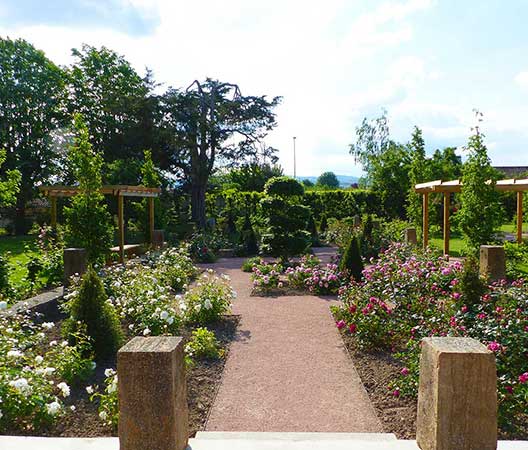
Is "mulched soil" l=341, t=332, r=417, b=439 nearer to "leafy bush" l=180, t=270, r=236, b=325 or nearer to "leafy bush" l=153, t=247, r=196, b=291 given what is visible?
"leafy bush" l=180, t=270, r=236, b=325

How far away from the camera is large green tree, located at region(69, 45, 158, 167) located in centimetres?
2294

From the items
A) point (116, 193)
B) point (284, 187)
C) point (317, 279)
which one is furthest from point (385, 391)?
point (116, 193)

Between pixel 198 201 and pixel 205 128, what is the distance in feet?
12.2

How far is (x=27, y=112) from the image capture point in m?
26.1

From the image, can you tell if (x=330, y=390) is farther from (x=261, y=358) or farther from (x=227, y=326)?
(x=227, y=326)

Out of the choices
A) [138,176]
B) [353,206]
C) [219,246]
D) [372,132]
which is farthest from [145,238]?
[372,132]

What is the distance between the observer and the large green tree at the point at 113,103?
22.9 metres

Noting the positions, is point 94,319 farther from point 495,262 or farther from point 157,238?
point 157,238

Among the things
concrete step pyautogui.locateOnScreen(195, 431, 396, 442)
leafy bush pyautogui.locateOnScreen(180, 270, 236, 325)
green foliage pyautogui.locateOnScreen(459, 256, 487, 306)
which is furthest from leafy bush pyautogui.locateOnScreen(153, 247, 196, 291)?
concrete step pyautogui.locateOnScreen(195, 431, 396, 442)

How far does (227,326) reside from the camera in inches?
275

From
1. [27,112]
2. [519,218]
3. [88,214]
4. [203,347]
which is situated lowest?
[203,347]

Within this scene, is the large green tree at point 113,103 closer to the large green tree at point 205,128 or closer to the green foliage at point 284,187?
the large green tree at point 205,128

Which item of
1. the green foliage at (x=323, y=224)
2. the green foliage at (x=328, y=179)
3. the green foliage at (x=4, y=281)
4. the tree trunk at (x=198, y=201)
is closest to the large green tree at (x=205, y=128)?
the tree trunk at (x=198, y=201)

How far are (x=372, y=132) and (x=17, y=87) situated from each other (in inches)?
941
